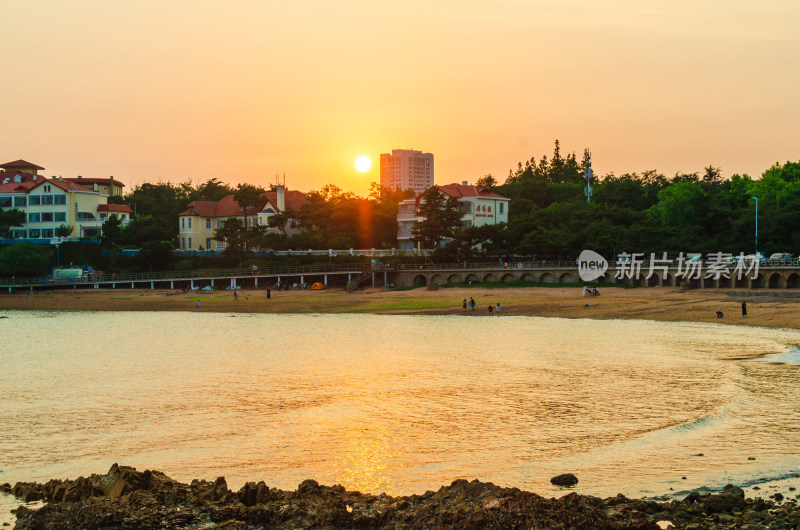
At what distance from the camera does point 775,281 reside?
60.3 metres

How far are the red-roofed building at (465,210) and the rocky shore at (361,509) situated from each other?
260ft

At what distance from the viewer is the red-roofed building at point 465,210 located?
9500 cm

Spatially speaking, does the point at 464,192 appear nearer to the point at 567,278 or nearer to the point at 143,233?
the point at 567,278

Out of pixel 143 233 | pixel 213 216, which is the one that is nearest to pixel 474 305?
pixel 143 233

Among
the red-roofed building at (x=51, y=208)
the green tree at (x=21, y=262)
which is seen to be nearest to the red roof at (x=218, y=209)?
the red-roofed building at (x=51, y=208)

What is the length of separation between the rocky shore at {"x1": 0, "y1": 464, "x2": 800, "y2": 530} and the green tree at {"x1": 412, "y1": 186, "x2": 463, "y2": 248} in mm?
70543

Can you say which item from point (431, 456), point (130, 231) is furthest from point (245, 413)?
point (130, 231)

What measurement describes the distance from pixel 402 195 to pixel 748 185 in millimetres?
48818

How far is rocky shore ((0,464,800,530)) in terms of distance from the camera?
1268 centimetres

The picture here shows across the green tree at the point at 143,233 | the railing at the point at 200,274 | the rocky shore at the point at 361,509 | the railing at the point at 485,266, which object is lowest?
the rocky shore at the point at 361,509

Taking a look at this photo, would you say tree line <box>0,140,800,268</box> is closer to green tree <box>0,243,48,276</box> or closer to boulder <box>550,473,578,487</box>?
green tree <box>0,243,48,276</box>

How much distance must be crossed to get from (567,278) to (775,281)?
1750 cm

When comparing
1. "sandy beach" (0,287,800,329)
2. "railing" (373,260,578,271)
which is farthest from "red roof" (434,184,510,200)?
"sandy beach" (0,287,800,329)

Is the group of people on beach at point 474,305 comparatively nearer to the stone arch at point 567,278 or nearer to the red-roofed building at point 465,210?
the stone arch at point 567,278
